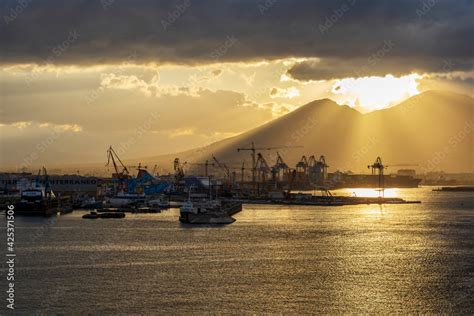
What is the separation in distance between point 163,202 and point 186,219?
37192 millimetres

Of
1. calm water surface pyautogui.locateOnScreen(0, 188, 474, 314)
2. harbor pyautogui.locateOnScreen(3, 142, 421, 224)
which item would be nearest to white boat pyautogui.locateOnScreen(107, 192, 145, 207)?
harbor pyautogui.locateOnScreen(3, 142, 421, 224)

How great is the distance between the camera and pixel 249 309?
3014cm

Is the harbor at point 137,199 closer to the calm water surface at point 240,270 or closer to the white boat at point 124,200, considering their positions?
the white boat at point 124,200

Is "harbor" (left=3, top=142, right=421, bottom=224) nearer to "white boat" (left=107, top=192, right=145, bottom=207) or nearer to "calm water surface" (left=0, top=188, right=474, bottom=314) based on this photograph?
"white boat" (left=107, top=192, right=145, bottom=207)

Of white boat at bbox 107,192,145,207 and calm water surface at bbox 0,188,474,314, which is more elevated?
white boat at bbox 107,192,145,207

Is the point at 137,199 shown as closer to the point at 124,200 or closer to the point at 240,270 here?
the point at 124,200

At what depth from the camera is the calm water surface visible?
31.2 metres

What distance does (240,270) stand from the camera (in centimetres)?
4006

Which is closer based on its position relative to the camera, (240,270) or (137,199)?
(240,270)

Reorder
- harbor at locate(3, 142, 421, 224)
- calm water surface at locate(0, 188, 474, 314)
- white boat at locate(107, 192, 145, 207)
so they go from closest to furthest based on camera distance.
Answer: calm water surface at locate(0, 188, 474, 314), harbor at locate(3, 142, 421, 224), white boat at locate(107, 192, 145, 207)

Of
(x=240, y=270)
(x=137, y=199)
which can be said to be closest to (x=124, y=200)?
(x=137, y=199)

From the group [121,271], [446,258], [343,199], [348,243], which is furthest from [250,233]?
[343,199]

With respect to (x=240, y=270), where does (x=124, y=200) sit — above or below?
above

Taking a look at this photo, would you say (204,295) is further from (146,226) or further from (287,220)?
(287,220)
